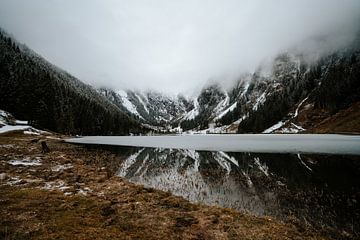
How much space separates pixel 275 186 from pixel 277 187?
0.52 meters

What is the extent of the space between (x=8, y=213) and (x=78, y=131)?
17624 cm

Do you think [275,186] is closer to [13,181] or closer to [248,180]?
[248,180]

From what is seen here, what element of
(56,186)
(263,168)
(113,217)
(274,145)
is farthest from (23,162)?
(274,145)

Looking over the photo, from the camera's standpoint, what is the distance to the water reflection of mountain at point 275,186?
2020cm

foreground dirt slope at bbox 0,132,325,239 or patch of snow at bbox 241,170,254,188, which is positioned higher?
patch of snow at bbox 241,170,254,188

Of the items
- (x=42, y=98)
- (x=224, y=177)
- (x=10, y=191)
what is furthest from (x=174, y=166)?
(x=42, y=98)

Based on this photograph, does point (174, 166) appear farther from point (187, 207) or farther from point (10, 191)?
point (10, 191)

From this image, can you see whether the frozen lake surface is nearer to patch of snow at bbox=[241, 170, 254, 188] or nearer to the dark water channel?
the dark water channel

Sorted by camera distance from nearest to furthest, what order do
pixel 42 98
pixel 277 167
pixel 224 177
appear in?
pixel 224 177 → pixel 277 167 → pixel 42 98

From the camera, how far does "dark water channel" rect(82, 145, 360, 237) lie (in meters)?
19.8

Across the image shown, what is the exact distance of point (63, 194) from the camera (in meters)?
21.8

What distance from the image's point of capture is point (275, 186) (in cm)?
2872

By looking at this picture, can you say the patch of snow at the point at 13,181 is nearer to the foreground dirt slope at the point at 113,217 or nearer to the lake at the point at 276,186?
the foreground dirt slope at the point at 113,217

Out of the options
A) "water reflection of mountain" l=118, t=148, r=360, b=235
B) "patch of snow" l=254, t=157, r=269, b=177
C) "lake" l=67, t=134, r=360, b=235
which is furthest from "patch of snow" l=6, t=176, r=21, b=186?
"patch of snow" l=254, t=157, r=269, b=177
